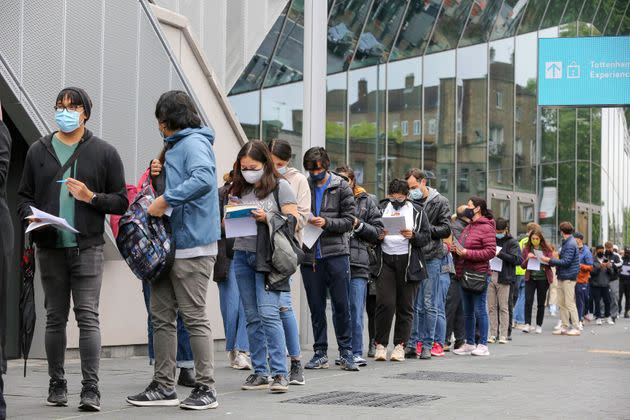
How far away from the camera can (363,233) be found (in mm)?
11398

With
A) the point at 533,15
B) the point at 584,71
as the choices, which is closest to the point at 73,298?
the point at 584,71

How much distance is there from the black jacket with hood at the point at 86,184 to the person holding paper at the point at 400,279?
483 cm

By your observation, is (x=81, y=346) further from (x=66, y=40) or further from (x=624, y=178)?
(x=624, y=178)

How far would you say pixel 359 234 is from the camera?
11.5 metres

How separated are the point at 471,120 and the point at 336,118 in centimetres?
686

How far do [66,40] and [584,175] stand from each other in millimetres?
33407

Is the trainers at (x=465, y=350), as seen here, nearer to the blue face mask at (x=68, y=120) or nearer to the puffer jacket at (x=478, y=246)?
the puffer jacket at (x=478, y=246)

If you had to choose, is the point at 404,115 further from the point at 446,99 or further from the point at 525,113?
the point at 525,113

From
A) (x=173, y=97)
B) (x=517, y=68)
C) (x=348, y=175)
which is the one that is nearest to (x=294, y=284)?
(x=348, y=175)

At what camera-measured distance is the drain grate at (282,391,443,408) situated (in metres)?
8.12

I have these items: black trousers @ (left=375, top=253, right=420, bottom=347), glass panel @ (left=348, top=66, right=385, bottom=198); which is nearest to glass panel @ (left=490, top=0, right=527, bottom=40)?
glass panel @ (left=348, top=66, right=385, bottom=198)

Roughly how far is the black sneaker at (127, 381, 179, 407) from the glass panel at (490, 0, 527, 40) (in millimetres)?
25079

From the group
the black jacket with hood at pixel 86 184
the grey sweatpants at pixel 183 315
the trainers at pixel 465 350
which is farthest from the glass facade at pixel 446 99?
the grey sweatpants at pixel 183 315

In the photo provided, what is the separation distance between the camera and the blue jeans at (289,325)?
359 inches
